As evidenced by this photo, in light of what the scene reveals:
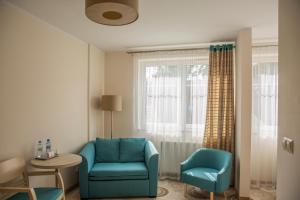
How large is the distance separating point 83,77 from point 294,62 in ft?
10.4

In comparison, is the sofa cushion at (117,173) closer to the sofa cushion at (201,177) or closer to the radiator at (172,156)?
the sofa cushion at (201,177)

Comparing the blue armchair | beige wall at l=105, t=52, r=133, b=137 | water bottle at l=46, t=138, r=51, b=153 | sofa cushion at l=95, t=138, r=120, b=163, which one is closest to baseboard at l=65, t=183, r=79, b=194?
sofa cushion at l=95, t=138, r=120, b=163

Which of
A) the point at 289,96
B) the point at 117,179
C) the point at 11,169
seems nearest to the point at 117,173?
the point at 117,179

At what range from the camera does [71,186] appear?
357 centimetres

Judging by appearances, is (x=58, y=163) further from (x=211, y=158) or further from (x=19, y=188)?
(x=211, y=158)

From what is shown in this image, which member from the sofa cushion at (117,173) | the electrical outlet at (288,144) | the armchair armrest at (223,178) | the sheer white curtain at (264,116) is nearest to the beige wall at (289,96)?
the electrical outlet at (288,144)

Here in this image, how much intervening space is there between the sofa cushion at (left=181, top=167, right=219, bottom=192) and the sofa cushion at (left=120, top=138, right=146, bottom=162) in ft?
2.68

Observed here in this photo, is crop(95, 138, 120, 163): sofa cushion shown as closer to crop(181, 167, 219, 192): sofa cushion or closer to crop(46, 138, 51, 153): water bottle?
crop(46, 138, 51, 153): water bottle

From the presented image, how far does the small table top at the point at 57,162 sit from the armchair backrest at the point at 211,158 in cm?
188

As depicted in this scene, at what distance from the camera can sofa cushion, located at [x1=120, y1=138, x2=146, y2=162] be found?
3.76m

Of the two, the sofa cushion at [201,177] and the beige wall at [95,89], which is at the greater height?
the beige wall at [95,89]

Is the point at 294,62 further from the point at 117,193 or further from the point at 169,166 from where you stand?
the point at 169,166

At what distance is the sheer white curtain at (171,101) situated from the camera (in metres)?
4.00

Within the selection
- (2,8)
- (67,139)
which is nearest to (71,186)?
(67,139)
